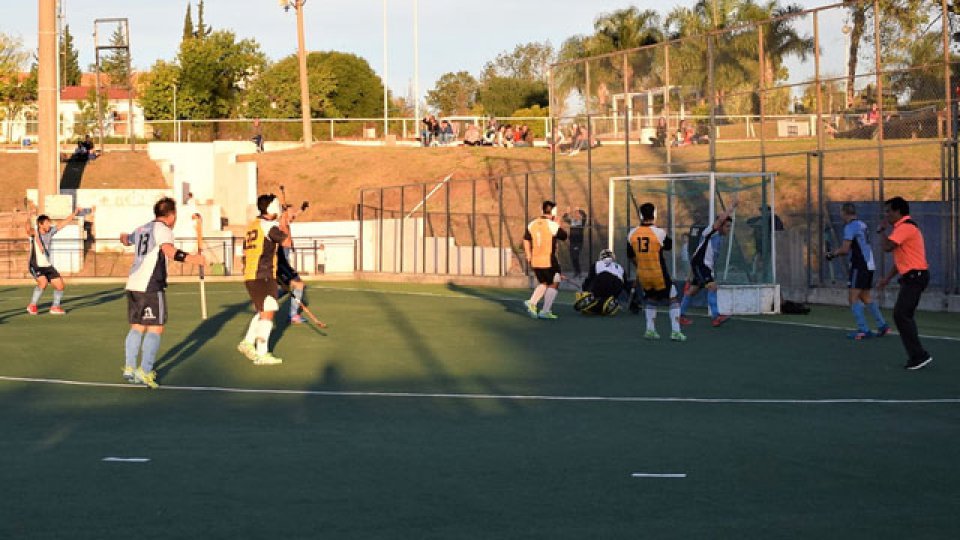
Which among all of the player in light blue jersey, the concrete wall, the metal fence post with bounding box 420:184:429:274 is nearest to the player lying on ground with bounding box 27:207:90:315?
the player in light blue jersey

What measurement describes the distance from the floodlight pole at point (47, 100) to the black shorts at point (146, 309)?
104 feet

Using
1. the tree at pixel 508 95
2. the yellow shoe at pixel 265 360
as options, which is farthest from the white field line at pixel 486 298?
the tree at pixel 508 95

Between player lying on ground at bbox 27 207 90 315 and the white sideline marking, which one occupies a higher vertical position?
player lying on ground at bbox 27 207 90 315

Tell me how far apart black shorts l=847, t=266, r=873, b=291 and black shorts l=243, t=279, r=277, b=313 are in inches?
324

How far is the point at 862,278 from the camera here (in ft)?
62.5

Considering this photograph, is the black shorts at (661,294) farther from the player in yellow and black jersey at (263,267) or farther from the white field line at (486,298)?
the player in yellow and black jersey at (263,267)

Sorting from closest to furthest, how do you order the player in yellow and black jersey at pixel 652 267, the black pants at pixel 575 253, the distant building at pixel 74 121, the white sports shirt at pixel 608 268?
1. the player in yellow and black jersey at pixel 652 267
2. the white sports shirt at pixel 608 268
3. the black pants at pixel 575 253
4. the distant building at pixel 74 121

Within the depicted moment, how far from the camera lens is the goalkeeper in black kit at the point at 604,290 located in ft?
78.8

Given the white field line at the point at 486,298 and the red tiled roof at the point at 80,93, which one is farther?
the red tiled roof at the point at 80,93

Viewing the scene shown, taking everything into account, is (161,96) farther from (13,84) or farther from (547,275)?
(547,275)

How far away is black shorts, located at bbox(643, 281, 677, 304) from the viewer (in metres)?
19.2

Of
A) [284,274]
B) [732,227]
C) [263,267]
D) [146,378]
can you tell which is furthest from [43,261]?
[732,227]

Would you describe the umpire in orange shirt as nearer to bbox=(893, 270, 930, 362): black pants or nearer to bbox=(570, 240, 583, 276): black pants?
bbox=(893, 270, 930, 362): black pants

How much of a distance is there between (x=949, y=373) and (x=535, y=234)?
9.55m
